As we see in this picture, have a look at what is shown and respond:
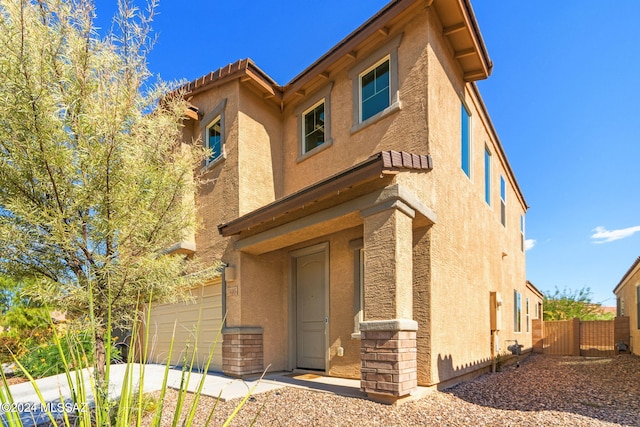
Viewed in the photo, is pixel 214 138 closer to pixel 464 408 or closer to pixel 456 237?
pixel 456 237

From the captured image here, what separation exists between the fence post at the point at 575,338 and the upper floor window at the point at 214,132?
54.2ft

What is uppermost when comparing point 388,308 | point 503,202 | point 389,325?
point 503,202

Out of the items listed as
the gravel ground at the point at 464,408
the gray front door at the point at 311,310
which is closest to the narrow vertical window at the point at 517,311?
the gravel ground at the point at 464,408

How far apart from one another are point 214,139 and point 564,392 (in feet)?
31.8

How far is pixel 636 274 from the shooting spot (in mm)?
13828

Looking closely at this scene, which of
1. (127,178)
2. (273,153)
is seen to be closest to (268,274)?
(273,153)

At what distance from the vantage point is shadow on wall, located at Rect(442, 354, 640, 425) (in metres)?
5.47

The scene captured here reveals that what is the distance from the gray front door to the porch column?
8.17 ft

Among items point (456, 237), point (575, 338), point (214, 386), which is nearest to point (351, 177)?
point (456, 237)

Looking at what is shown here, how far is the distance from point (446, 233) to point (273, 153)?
16.2ft

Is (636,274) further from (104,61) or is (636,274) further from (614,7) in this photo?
(104,61)

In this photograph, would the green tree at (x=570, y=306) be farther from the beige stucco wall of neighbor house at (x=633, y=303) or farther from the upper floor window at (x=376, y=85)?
the upper floor window at (x=376, y=85)

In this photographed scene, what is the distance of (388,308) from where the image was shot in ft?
18.0

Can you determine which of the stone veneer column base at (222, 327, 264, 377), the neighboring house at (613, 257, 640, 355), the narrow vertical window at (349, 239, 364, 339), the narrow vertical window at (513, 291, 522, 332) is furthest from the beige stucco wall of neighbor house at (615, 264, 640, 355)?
the stone veneer column base at (222, 327, 264, 377)
